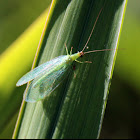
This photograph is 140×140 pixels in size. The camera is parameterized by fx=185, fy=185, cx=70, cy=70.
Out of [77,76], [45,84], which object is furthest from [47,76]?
[77,76]

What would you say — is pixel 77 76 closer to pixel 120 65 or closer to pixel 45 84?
pixel 45 84

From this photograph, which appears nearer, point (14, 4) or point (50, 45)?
point (50, 45)

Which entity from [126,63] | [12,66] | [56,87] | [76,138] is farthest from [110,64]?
[126,63]

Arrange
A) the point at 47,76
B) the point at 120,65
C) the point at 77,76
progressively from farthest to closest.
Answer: the point at 120,65 → the point at 47,76 → the point at 77,76

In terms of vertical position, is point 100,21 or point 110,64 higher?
point 100,21

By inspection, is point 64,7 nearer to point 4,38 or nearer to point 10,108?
point 10,108

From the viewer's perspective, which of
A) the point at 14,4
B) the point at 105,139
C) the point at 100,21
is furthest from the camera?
the point at 14,4

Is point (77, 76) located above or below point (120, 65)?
below

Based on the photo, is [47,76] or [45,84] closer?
[45,84]
